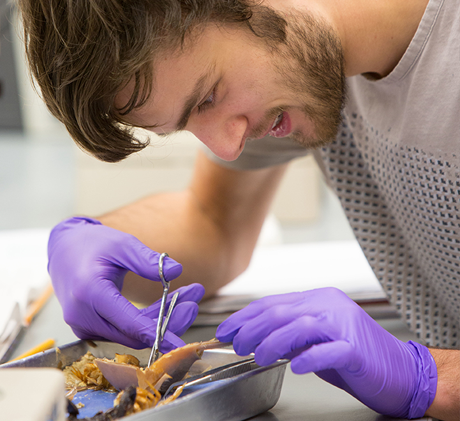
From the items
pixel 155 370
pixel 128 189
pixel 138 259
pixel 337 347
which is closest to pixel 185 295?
pixel 138 259

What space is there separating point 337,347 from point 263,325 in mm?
94

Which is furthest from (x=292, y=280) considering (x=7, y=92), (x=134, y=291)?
(x=7, y=92)

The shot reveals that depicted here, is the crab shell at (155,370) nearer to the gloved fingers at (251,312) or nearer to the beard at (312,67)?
the gloved fingers at (251,312)

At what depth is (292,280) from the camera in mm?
1069

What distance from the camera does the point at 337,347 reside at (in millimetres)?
524

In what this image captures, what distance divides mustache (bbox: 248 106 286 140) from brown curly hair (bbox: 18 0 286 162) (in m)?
0.10

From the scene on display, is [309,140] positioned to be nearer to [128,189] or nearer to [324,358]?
[324,358]

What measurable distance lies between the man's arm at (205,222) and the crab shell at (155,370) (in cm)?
38

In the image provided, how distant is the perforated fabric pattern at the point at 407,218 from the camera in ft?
2.79

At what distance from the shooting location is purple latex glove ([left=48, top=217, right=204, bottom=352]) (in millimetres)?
708

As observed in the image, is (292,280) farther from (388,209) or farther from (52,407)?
(52,407)

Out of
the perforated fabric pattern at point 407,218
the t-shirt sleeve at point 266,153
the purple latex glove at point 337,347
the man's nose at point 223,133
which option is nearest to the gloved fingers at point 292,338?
the purple latex glove at point 337,347

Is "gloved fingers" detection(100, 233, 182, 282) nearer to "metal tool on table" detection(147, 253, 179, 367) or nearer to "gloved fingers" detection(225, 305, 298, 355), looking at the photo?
"metal tool on table" detection(147, 253, 179, 367)

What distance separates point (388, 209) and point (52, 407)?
836mm
